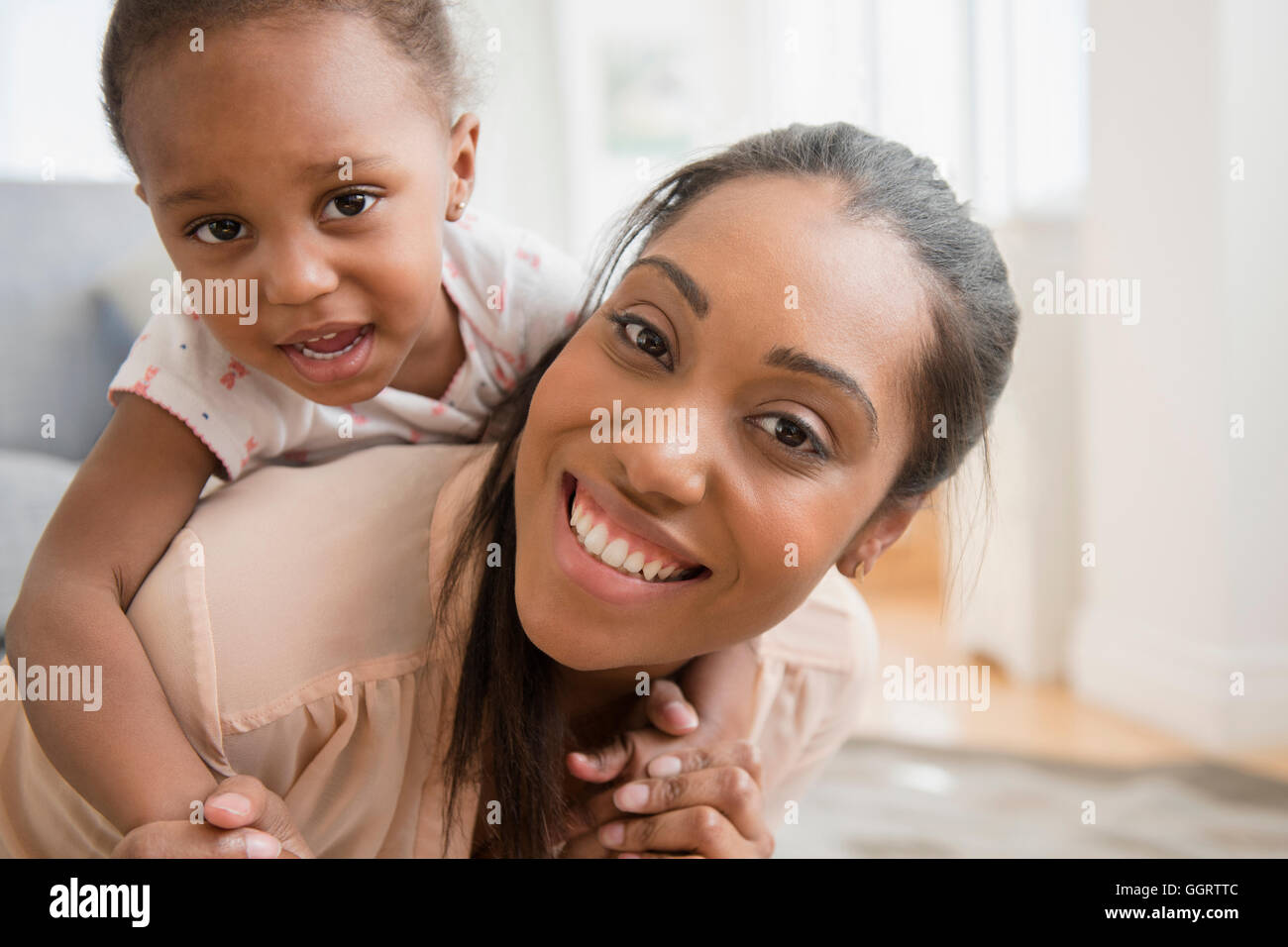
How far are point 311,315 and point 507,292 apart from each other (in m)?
0.32

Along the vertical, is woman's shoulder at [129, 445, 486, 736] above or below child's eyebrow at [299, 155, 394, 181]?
below

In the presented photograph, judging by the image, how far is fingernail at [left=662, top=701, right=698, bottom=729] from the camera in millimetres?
1021

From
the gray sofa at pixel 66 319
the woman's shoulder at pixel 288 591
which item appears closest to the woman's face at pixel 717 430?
the woman's shoulder at pixel 288 591

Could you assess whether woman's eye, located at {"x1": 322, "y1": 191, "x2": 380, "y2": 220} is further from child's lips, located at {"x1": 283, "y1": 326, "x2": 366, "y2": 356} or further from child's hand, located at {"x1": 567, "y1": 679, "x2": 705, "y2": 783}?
child's hand, located at {"x1": 567, "y1": 679, "x2": 705, "y2": 783}

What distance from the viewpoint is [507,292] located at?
3.91 ft

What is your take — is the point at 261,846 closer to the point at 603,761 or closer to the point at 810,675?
the point at 603,761

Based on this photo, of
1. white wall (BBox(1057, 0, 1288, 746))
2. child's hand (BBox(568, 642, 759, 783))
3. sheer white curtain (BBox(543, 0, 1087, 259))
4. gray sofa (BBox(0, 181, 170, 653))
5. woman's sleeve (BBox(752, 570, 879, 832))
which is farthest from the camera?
sheer white curtain (BBox(543, 0, 1087, 259))

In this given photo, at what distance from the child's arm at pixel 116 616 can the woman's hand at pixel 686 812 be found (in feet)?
1.08

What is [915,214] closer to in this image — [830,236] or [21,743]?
[830,236]

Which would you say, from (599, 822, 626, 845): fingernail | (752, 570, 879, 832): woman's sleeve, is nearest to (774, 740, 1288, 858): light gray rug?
(752, 570, 879, 832): woman's sleeve

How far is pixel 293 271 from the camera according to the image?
87cm

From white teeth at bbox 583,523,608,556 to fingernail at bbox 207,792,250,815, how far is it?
298 millimetres

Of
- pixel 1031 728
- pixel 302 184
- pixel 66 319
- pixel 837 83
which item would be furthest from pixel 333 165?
pixel 837 83
